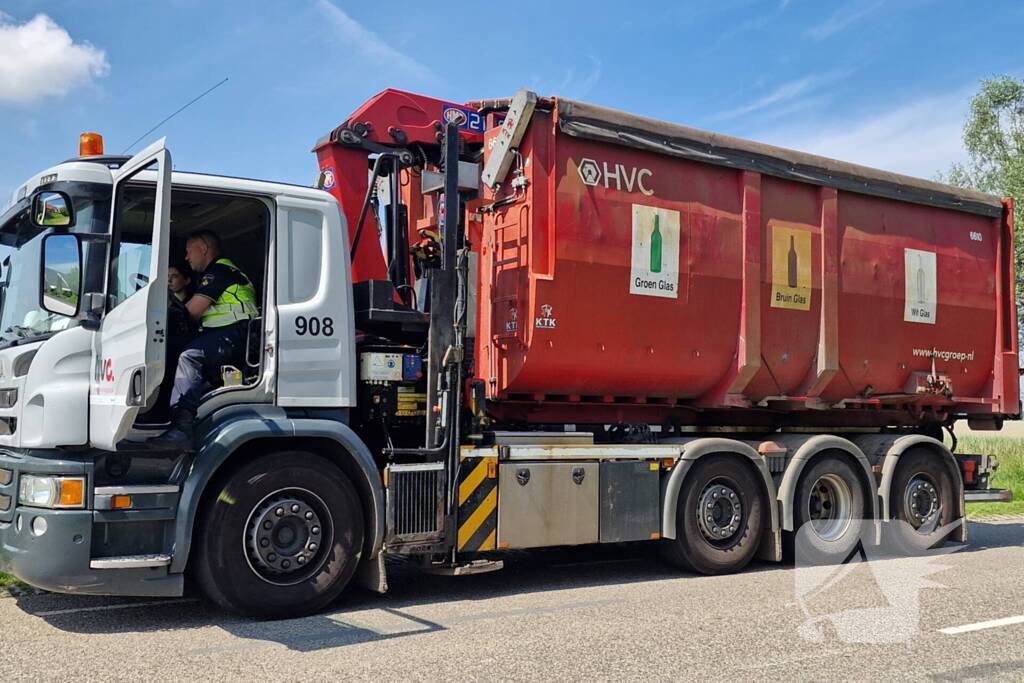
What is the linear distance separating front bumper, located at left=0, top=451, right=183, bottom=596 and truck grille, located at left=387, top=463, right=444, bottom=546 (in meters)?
1.47

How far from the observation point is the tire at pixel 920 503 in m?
9.64

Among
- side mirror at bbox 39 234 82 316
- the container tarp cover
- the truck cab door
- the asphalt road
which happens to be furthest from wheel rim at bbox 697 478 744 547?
side mirror at bbox 39 234 82 316

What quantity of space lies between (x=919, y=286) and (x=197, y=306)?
7016 mm

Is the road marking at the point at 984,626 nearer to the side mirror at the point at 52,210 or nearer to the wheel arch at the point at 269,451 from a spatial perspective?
the wheel arch at the point at 269,451

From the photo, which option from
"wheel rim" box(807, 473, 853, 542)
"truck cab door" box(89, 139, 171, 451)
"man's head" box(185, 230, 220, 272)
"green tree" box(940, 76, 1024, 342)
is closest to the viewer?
"truck cab door" box(89, 139, 171, 451)

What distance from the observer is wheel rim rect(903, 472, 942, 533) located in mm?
9742

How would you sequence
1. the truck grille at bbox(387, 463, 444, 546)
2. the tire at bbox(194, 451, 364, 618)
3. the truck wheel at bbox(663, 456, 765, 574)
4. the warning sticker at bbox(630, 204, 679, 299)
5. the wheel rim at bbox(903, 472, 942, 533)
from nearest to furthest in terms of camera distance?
1. the tire at bbox(194, 451, 364, 618)
2. the truck grille at bbox(387, 463, 444, 546)
3. the warning sticker at bbox(630, 204, 679, 299)
4. the truck wheel at bbox(663, 456, 765, 574)
5. the wheel rim at bbox(903, 472, 942, 533)

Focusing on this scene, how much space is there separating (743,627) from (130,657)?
141 inches

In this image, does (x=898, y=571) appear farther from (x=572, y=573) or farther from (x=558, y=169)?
(x=558, y=169)

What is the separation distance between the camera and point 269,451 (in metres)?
6.34

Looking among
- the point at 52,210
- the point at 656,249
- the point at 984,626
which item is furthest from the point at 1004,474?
the point at 52,210

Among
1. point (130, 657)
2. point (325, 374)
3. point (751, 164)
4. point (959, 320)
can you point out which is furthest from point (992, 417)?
point (130, 657)

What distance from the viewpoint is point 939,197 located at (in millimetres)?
10156

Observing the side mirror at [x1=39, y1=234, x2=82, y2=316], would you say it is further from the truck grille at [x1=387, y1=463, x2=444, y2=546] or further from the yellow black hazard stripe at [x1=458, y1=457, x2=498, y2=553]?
the yellow black hazard stripe at [x1=458, y1=457, x2=498, y2=553]
